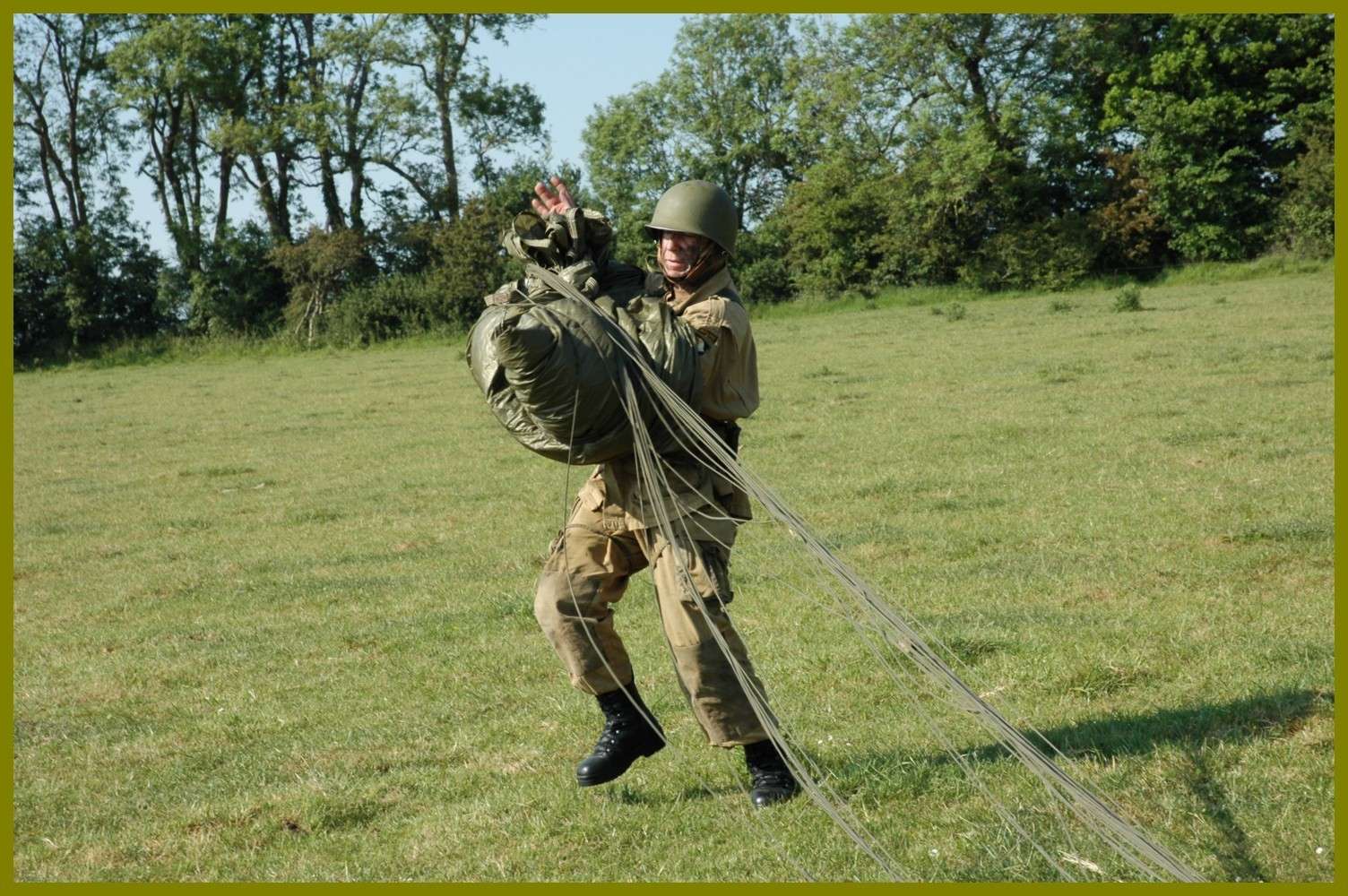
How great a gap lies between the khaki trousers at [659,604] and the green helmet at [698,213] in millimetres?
1060

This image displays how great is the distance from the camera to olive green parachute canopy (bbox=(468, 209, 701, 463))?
4.36 meters

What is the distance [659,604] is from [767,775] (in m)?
0.76

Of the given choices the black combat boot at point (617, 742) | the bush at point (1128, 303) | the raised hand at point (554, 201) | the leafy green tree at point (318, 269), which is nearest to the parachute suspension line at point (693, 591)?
the black combat boot at point (617, 742)

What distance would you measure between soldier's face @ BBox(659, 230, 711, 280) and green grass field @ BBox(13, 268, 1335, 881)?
1.97 m

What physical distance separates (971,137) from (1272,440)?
3149cm

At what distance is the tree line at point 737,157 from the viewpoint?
39438mm

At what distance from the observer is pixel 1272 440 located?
11898 millimetres

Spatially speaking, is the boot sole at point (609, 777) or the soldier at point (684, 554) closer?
the soldier at point (684, 554)

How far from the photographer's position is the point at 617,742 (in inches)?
203

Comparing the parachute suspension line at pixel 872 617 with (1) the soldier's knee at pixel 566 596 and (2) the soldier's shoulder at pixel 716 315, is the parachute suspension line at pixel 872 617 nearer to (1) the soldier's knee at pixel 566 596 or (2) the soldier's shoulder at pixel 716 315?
(2) the soldier's shoulder at pixel 716 315

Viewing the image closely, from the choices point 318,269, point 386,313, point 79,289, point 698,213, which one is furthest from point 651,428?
point 79,289

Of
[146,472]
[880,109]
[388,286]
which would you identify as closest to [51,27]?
[388,286]

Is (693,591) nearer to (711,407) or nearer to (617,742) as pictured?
(711,407)

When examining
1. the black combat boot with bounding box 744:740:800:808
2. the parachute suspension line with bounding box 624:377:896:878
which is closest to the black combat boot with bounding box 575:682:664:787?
the black combat boot with bounding box 744:740:800:808
